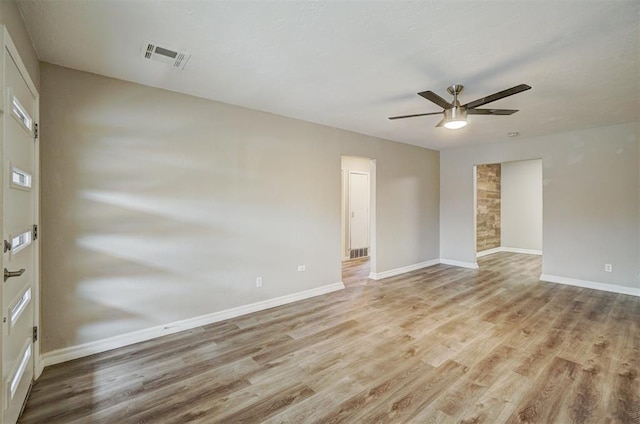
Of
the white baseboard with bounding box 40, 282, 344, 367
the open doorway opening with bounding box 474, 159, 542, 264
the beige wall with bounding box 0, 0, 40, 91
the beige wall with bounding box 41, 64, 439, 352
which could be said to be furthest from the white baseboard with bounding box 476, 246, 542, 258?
the beige wall with bounding box 0, 0, 40, 91

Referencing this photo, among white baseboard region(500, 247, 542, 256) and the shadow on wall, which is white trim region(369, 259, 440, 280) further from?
white baseboard region(500, 247, 542, 256)

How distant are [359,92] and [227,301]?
113 inches

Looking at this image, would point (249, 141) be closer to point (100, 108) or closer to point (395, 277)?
point (100, 108)

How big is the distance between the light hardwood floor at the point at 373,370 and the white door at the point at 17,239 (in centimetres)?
34

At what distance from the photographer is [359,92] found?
3.13 meters

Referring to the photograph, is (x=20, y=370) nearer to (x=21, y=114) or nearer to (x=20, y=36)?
(x=21, y=114)

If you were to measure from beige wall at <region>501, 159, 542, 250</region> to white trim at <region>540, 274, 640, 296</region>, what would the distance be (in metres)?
3.22

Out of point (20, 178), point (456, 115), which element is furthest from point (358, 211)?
point (20, 178)

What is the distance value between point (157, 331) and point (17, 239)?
5.10ft

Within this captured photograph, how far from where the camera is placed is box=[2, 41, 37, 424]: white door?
5.36 feet

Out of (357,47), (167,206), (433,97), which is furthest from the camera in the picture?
(167,206)

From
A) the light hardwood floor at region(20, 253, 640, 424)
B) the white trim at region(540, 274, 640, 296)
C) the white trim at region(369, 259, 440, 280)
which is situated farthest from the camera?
the white trim at region(369, 259, 440, 280)

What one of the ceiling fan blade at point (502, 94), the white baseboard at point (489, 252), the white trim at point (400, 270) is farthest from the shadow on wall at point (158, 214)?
the white baseboard at point (489, 252)

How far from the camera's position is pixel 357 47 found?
7.34ft
